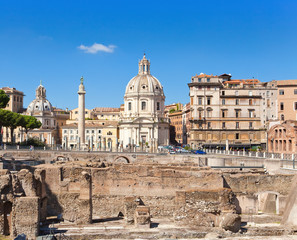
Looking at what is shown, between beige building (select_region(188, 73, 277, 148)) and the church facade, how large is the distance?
1895 cm

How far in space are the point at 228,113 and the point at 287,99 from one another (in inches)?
382

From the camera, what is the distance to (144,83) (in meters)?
92.1

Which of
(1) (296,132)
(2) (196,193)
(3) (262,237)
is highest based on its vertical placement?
(1) (296,132)

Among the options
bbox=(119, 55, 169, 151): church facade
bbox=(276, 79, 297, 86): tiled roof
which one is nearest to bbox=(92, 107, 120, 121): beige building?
bbox=(119, 55, 169, 151): church facade

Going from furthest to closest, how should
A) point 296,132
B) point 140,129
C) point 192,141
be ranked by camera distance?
point 140,129, point 192,141, point 296,132

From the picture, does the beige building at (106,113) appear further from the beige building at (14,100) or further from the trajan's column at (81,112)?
the trajan's column at (81,112)

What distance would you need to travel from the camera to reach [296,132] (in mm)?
46062

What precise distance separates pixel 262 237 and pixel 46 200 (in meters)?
11.2

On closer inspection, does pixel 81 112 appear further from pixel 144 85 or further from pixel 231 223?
pixel 231 223

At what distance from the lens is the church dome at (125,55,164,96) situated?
300 feet

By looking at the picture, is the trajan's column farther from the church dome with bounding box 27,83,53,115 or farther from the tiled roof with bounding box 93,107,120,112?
the tiled roof with bounding box 93,107,120,112

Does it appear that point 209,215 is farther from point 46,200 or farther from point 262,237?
point 46,200

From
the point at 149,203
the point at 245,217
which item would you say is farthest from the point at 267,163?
the point at 149,203

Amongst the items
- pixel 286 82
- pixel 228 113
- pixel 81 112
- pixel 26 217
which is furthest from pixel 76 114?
pixel 26 217
